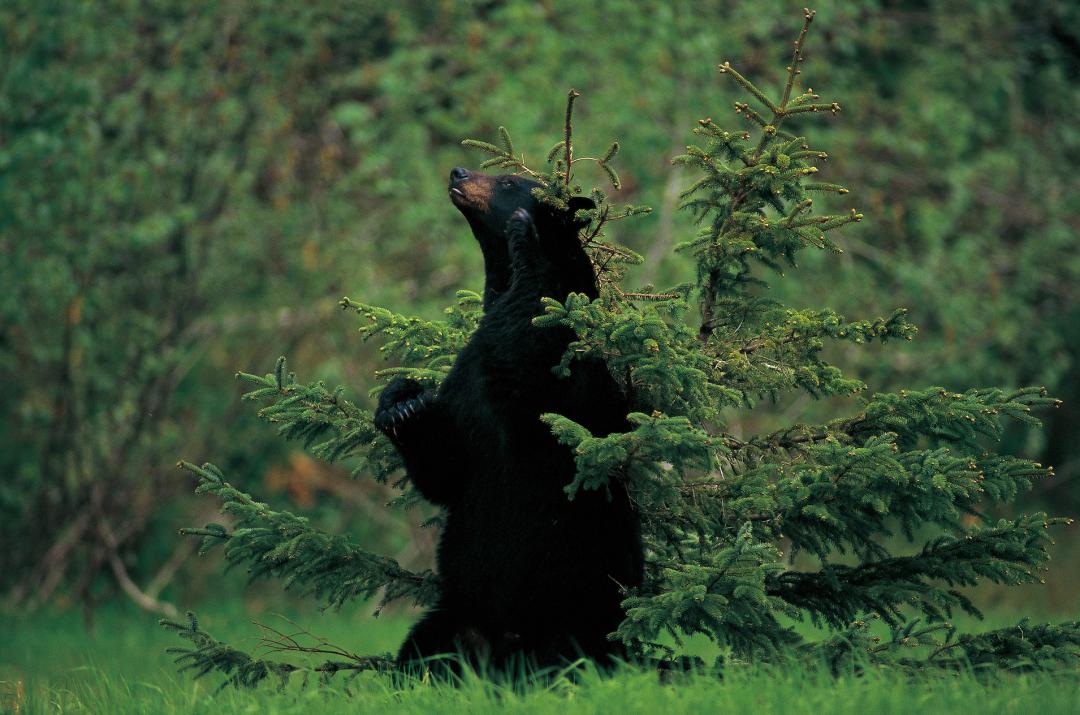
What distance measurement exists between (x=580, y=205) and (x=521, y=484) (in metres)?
0.99

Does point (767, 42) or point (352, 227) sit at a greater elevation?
point (767, 42)

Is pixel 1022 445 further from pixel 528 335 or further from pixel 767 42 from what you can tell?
pixel 528 335

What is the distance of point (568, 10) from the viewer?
1133 centimetres

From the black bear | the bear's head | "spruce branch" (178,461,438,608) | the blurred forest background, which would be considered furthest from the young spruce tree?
the blurred forest background

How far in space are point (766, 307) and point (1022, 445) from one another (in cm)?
1115

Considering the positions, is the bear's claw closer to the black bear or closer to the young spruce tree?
the black bear

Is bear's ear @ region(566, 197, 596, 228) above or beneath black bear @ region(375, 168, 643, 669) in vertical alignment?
above

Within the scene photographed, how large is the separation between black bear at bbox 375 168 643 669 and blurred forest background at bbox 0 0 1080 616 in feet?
16.5

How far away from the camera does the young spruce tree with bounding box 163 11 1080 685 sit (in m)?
3.73

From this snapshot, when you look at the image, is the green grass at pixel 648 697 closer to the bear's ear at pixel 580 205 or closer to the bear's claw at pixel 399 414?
the bear's claw at pixel 399 414

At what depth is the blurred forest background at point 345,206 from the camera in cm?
995

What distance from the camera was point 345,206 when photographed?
38.0ft

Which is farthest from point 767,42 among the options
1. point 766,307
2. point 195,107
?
point 766,307

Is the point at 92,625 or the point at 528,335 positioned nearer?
the point at 528,335
